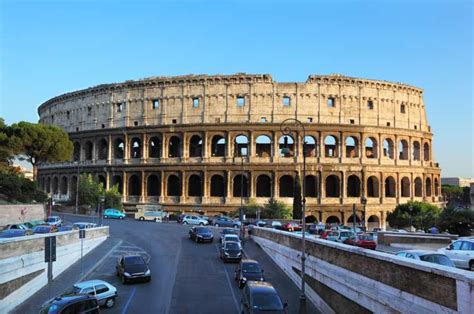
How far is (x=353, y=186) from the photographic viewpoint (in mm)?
61031

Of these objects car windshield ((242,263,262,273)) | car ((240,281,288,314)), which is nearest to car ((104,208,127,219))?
car windshield ((242,263,262,273))

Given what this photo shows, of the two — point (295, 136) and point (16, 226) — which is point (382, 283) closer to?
point (16, 226)

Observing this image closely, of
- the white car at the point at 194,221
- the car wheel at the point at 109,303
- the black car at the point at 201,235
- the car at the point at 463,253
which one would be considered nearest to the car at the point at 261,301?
the car wheel at the point at 109,303

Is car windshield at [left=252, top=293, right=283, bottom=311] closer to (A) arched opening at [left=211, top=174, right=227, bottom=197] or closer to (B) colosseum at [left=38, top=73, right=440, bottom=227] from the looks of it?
(B) colosseum at [left=38, top=73, right=440, bottom=227]

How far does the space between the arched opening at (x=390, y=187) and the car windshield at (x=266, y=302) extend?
50.2 metres

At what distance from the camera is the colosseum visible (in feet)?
185

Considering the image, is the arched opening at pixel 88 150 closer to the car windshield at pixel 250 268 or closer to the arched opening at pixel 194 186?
the arched opening at pixel 194 186

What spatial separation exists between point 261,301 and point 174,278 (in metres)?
8.99

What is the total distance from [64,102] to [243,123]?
31189 mm

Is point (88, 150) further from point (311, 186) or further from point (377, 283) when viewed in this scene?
point (377, 283)

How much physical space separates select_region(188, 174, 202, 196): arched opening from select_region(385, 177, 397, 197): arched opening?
83.7 ft

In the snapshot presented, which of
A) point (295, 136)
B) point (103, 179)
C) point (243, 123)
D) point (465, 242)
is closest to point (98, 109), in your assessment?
point (103, 179)

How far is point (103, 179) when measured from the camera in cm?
6419

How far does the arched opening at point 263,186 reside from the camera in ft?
195
